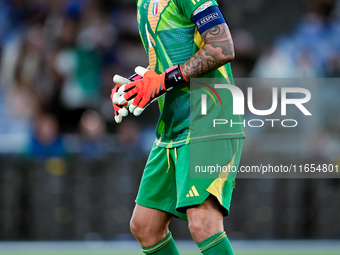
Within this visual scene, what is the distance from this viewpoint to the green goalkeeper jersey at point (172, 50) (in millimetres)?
3279

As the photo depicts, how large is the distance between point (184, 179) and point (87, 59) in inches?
228

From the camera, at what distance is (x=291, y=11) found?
9.69m

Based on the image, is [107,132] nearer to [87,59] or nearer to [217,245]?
[87,59]

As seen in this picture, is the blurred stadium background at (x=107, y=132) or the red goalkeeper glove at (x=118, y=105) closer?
the red goalkeeper glove at (x=118, y=105)

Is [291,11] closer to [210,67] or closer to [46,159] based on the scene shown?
[46,159]

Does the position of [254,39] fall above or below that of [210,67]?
above

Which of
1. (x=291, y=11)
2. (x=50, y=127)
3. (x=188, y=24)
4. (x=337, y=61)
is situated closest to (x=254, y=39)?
(x=291, y=11)

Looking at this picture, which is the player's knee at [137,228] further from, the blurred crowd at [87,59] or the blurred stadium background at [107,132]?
the blurred crowd at [87,59]

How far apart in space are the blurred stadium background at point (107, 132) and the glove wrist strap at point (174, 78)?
4.21 meters

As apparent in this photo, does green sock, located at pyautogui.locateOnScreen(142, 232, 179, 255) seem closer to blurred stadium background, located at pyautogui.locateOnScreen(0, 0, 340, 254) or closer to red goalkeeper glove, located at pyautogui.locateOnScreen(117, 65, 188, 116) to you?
red goalkeeper glove, located at pyautogui.locateOnScreen(117, 65, 188, 116)

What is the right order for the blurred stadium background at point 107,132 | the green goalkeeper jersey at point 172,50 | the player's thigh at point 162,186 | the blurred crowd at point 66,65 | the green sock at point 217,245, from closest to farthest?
the green sock at point 217,245
the green goalkeeper jersey at point 172,50
the player's thigh at point 162,186
the blurred stadium background at point 107,132
the blurred crowd at point 66,65

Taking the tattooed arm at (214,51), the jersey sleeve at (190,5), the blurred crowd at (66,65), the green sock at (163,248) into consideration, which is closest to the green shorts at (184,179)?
the green sock at (163,248)

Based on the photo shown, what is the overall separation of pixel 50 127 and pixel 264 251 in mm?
3349

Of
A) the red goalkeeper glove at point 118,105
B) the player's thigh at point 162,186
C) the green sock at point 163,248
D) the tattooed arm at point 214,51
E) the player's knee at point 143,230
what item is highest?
the tattooed arm at point 214,51
